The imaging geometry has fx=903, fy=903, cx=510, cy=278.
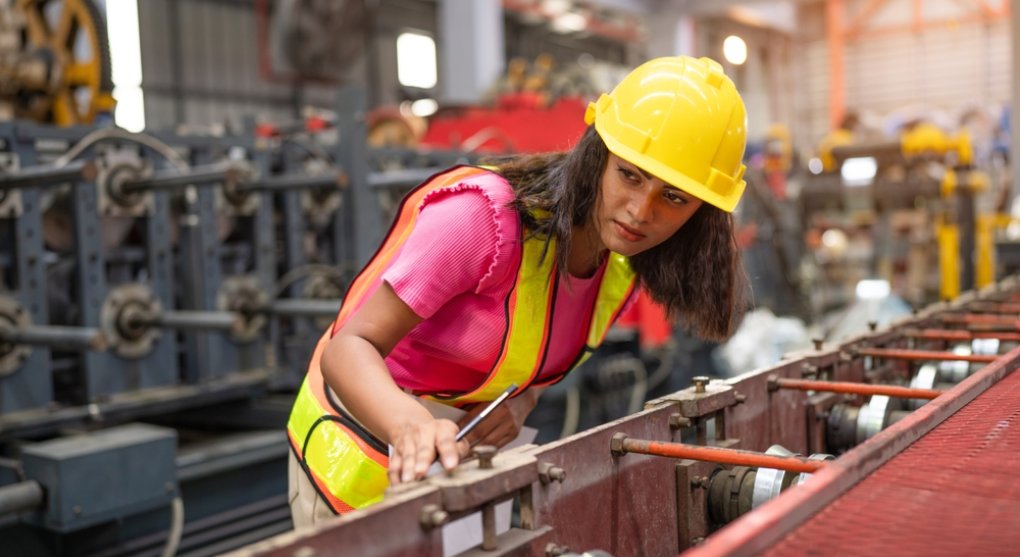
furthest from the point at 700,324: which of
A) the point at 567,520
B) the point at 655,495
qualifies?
→ the point at 567,520

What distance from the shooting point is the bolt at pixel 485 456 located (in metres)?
1.09

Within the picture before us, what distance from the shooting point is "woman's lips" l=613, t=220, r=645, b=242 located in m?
1.46

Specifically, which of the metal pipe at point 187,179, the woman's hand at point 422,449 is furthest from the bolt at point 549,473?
the metal pipe at point 187,179

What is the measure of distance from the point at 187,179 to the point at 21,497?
1179mm

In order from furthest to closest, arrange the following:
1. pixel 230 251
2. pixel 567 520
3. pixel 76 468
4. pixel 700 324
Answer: pixel 230 251, pixel 76 468, pixel 700 324, pixel 567 520

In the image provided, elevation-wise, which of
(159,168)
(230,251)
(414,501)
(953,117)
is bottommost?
(414,501)

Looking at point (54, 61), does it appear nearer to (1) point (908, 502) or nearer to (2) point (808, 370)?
(2) point (808, 370)

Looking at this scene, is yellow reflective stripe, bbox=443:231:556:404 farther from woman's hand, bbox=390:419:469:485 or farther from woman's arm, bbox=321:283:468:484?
woman's hand, bbox=390:419:469:485

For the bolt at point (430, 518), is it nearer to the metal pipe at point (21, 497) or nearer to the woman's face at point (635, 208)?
the woman's face at point (635, 208)

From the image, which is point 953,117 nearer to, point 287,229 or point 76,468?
point 287,229

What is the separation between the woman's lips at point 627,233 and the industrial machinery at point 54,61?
3598 millimetres

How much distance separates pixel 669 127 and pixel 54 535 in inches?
91.5

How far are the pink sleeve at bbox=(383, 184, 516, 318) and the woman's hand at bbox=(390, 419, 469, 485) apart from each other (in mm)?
233

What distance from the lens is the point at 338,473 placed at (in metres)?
1.52
